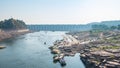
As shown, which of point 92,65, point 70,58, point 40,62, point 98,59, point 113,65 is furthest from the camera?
point 70,58

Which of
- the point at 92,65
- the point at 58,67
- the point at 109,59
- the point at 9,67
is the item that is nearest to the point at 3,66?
the point at 9,67

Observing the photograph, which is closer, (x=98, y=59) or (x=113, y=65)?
(x=113, y=65)

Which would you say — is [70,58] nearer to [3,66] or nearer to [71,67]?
[71,67]

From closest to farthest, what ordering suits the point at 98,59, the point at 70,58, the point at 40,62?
1. the point at 98,59
2. the point at 40,62
3. the point at 70,58

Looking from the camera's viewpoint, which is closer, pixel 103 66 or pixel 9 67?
pixel 103 66

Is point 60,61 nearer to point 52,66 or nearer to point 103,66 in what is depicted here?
point 52,66

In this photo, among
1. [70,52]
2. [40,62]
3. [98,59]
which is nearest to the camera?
[98,59]

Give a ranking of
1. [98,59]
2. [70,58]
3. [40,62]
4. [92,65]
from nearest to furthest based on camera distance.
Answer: [92,65] → [98,59] → [40,62] → [70,58]

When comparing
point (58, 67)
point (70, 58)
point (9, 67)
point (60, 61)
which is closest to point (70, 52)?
point (70, 58)

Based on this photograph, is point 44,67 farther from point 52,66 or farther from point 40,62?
point 40,62
